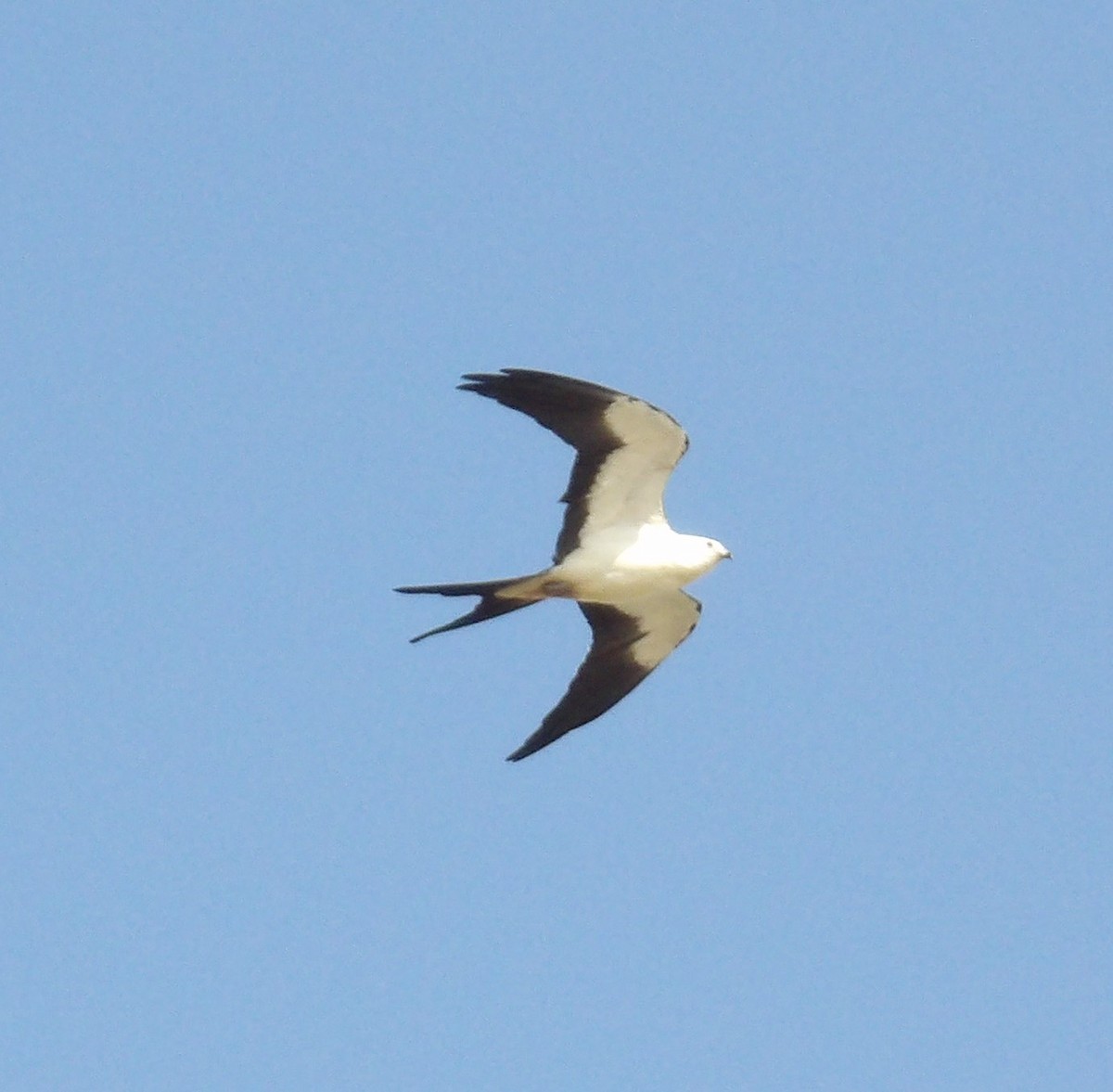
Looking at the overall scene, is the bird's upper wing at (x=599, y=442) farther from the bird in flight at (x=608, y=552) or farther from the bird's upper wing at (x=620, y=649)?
the bird's upper wing at (x=620, y=649)

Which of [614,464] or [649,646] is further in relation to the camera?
[649,646]

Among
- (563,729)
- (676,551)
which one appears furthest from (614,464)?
(563,729)

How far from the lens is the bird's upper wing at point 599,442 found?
17094 millimetres

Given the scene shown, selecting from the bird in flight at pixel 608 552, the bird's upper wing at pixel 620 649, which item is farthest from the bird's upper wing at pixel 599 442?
the bird's upper wing at pixel 620 649

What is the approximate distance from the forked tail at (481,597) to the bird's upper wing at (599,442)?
0.42 meters

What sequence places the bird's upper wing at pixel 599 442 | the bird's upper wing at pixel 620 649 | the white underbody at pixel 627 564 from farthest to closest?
the bird's upper wing at pixel 620 649, the white underbody at pixel 627 564, the bird's upper wing at pixel 599 442

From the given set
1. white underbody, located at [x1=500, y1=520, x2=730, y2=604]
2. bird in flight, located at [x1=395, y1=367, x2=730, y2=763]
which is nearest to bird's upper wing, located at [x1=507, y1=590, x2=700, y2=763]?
bird in flight, located at [x1=395, y1=367, x2=730, y2=763]

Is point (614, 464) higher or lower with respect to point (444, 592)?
higher

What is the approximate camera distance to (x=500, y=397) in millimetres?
17078

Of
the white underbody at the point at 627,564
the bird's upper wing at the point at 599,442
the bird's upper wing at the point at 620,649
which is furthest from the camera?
the bird's upper wing at the point at 620,649

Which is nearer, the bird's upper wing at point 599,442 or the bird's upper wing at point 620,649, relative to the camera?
the bird's upper wing at point 599,442

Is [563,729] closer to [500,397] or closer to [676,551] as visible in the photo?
[676,551]

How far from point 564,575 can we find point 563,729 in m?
1.30

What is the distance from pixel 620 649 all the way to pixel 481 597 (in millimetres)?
1489
